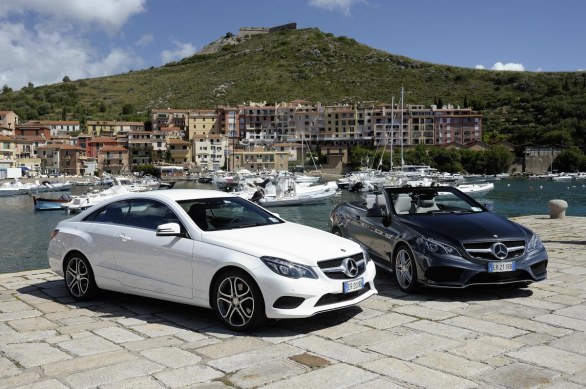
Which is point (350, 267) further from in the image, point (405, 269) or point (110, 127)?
point (110, 127)

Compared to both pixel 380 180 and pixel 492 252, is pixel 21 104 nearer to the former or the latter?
pixel 380 180

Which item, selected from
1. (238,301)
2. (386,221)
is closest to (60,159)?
(386,221)

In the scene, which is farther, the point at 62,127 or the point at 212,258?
the point at 62,127

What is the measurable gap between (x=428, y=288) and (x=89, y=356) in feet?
13.7

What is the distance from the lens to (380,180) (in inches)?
3206

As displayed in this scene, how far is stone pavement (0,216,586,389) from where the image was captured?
14.5 ft

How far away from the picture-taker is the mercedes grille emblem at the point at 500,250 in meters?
6.92

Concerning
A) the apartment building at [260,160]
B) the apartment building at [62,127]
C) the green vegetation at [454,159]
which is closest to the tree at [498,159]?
the green vegetation at [454,159]

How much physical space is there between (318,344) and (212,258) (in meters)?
A: 1.31

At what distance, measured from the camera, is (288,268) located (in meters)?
5.52

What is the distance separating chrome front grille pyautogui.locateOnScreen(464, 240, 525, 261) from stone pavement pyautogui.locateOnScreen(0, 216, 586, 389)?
49 centimetres

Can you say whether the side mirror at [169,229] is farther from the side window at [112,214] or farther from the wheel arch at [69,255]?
the wheel arch at [69,255]

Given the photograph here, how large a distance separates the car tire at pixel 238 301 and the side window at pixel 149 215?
1.02 meters

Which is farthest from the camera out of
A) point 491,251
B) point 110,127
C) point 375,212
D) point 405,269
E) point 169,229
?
point 110,127
